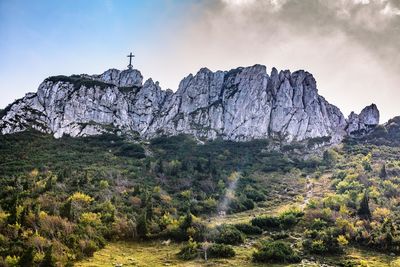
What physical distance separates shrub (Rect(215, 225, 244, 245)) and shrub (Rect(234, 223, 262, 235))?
4369 millimetres

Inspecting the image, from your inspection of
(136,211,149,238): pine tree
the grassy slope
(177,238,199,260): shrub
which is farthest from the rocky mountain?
(177,238,199,260): shrub

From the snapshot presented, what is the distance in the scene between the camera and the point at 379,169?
12250 centimetres

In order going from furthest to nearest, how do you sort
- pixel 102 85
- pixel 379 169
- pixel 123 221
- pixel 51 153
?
pixel 102 85 < pixel 51 153 < pixel 379 169 < pixel 123 221

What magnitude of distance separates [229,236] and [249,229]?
794cm

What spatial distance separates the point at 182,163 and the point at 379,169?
6099 centimetres

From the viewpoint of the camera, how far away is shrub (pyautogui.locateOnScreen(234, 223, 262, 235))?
69688 millimetres

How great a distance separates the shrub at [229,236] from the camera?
62281 mm

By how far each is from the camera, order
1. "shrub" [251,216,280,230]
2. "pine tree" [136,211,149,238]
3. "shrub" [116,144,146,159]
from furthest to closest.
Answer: "shrub" [116,144,146,159], "shrub" [251,216,280,230], "pine tree" [136,211,149,238]

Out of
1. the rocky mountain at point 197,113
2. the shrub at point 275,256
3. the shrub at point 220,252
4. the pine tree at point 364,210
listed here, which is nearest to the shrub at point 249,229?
the shrub at point 275,256

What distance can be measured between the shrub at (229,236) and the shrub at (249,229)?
4.37 meters

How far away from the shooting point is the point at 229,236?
208ft

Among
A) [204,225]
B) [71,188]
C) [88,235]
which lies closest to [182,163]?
[71,188]

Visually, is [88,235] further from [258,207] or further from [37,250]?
[258,207]

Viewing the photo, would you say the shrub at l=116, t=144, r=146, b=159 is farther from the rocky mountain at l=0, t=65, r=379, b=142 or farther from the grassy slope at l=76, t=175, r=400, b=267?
the grassy slope at l=76, t=175, r=400, b=267
